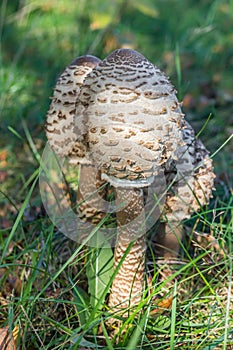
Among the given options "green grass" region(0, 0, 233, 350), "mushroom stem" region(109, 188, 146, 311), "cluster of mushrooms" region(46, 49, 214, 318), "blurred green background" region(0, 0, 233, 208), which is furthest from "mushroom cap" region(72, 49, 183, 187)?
"blurred green background" region(0, 0, 233, 208)

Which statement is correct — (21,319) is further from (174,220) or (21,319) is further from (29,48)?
(29,48)

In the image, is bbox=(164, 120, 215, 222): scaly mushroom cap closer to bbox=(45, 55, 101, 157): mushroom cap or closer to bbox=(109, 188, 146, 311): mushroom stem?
bbox=(109, 188, 146, 311): mushroom stem

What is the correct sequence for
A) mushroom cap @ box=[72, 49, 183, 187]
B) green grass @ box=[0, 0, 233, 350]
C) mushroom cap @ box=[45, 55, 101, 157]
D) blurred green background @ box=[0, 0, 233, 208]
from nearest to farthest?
mushroom cap @ box=[72, 49, 183, 187]
green grass @ box=[0, 0, 233, 350]
mushroom cap @ box=[45, 55, 101, 157]
blurred green background @ box=[0, 0, 233, 208]

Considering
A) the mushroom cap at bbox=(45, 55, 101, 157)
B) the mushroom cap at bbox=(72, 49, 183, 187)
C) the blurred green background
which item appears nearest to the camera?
the mushroom cap at bbox=(72, 49, 183, 187)

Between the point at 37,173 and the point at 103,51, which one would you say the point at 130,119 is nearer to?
the point at 37,173

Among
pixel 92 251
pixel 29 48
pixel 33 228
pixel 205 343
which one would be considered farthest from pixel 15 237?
pixel 29 48

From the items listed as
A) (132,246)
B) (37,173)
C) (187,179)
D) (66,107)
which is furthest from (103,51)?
(132,246)

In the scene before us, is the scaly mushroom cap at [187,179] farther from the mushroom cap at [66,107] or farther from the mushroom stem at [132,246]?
the mushroom cap at [66,107]
